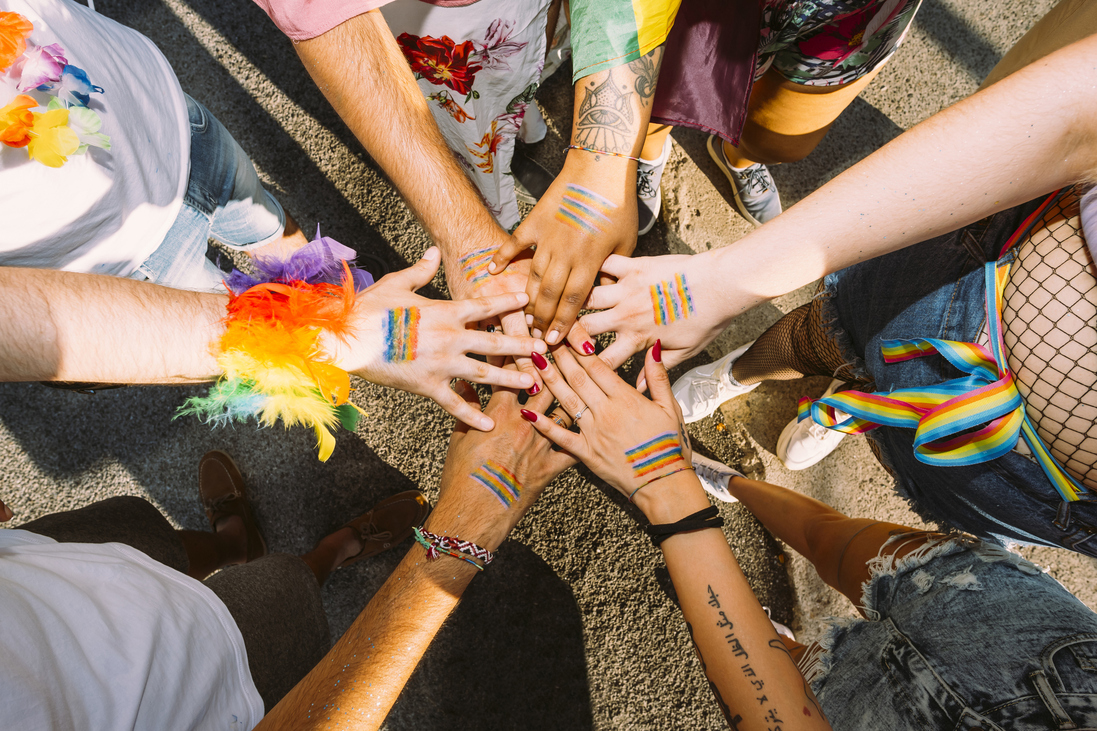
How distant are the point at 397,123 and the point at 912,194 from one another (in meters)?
1.50

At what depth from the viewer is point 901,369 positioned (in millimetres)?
1312

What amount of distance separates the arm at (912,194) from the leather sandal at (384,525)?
→ 1.32m

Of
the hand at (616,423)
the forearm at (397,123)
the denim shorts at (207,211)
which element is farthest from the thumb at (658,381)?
the denim shorts at (207,211)

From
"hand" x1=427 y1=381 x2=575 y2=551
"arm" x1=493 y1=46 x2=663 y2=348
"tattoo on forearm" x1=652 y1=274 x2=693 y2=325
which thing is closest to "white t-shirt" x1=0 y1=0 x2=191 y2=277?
"arm" x1=493 y1=46 x2=663 y2=348

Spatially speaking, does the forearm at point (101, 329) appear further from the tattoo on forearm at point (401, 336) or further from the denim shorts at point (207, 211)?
the tattoo on forearm at point (401, 336)

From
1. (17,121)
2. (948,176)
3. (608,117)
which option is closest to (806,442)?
(948,176)

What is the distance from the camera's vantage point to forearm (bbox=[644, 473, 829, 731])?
114cm

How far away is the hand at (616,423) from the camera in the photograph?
1.47 metres

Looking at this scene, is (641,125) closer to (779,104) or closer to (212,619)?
(779,104)

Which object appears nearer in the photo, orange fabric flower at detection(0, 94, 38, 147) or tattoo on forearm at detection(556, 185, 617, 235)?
orange fabric flower at detection(0, 94, 38, 147)

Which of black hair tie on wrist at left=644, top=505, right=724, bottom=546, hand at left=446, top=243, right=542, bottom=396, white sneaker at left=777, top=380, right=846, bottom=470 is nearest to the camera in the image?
black hair tie on wrist at left=644, top=505, right=724, bottom=546

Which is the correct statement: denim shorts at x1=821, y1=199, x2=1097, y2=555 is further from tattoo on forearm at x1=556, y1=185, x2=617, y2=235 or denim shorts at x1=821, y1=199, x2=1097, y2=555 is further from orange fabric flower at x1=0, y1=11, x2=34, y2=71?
orange fabric flower at x1=0, y1=11, x2=34, y2=71

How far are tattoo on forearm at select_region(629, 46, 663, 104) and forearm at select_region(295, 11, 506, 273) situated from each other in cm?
64

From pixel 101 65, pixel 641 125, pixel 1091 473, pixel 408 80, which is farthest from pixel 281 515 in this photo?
pixel 1091 473
